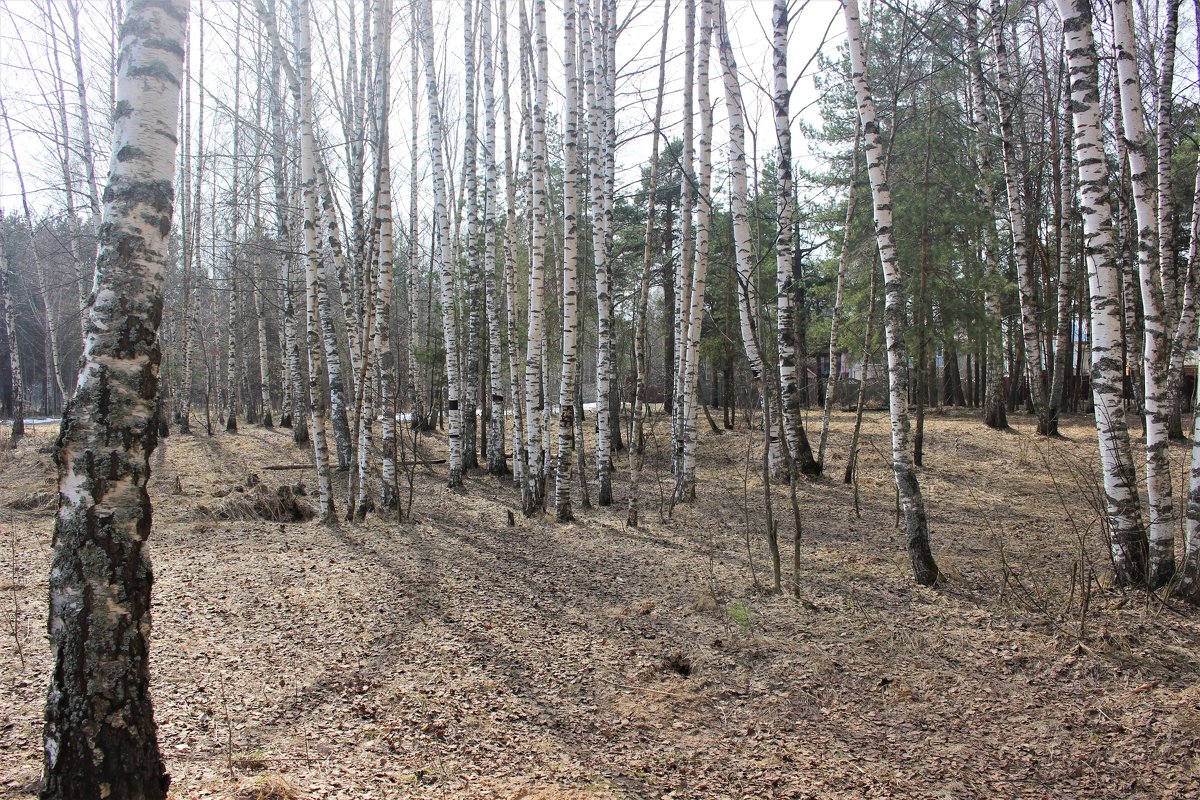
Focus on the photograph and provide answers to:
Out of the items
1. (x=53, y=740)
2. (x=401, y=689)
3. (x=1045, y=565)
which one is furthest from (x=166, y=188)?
(x=1045, y=565)

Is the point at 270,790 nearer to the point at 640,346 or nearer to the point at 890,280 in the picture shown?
the point at 890,280

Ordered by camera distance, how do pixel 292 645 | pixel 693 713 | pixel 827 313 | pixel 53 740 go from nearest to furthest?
pixel 53 740, pixel 693 713, pixel 292 645, pixel 827 313

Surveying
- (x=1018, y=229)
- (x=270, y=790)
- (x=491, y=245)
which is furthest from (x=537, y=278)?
(x=1018, y=229)

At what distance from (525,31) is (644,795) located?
9.64m

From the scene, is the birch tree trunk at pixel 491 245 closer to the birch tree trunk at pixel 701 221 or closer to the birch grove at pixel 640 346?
the birch grove at pixel 640 346

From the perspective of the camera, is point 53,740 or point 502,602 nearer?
point 53,740

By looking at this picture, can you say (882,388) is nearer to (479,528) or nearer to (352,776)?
(479,528)

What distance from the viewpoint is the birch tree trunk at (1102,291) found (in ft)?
15.4

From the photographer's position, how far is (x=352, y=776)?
9.64 feet

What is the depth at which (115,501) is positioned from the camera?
7.31ft

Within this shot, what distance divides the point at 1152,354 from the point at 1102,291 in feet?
2.01

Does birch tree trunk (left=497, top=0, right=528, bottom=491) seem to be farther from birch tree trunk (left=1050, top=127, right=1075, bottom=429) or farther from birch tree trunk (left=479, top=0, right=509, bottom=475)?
birch tree trunk (left=1050, top=127, right=1075, bottom=429)

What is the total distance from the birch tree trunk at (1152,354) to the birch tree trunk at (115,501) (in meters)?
5.83

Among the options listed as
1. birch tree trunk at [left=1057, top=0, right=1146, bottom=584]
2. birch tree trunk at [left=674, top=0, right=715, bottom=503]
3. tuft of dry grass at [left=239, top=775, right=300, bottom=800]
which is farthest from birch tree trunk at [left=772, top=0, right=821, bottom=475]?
tuft of dry grass at [left=239, top=775, right=300, bottom=800]
